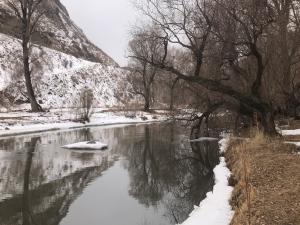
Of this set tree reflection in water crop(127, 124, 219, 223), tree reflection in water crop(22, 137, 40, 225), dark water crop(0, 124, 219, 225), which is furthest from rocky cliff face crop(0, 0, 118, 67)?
tree reflection in water crop(22, 137, 40, 225)

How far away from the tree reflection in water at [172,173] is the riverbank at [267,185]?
1.47m

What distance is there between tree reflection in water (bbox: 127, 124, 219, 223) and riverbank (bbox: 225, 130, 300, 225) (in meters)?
1.47

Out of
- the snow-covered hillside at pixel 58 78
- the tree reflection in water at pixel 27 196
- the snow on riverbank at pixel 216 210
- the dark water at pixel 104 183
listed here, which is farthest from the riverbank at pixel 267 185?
the snow-covered hillside at pixel 58 78

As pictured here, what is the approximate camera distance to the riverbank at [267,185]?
7742mm

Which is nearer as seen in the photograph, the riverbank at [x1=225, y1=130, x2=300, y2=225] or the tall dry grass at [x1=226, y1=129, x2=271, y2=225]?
the tall dry grass at [x1=226, y1=129, x2=271, y2=225]

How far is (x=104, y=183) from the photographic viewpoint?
15.7 m

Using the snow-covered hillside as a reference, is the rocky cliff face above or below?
above

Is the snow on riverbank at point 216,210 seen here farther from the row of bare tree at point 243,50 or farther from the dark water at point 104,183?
the row of bare tree at point 243,50

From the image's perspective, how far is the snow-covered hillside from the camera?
2196 inches

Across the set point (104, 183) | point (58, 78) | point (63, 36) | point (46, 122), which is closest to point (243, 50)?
Result: point (104, 183)

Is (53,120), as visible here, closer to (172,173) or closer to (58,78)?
(172,173)

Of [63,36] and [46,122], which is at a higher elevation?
[63,36]

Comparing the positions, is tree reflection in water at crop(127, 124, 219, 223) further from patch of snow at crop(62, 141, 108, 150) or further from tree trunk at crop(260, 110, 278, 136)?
tree trunk at crop(260, 110, 278, 136)

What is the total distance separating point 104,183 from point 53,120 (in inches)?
889
